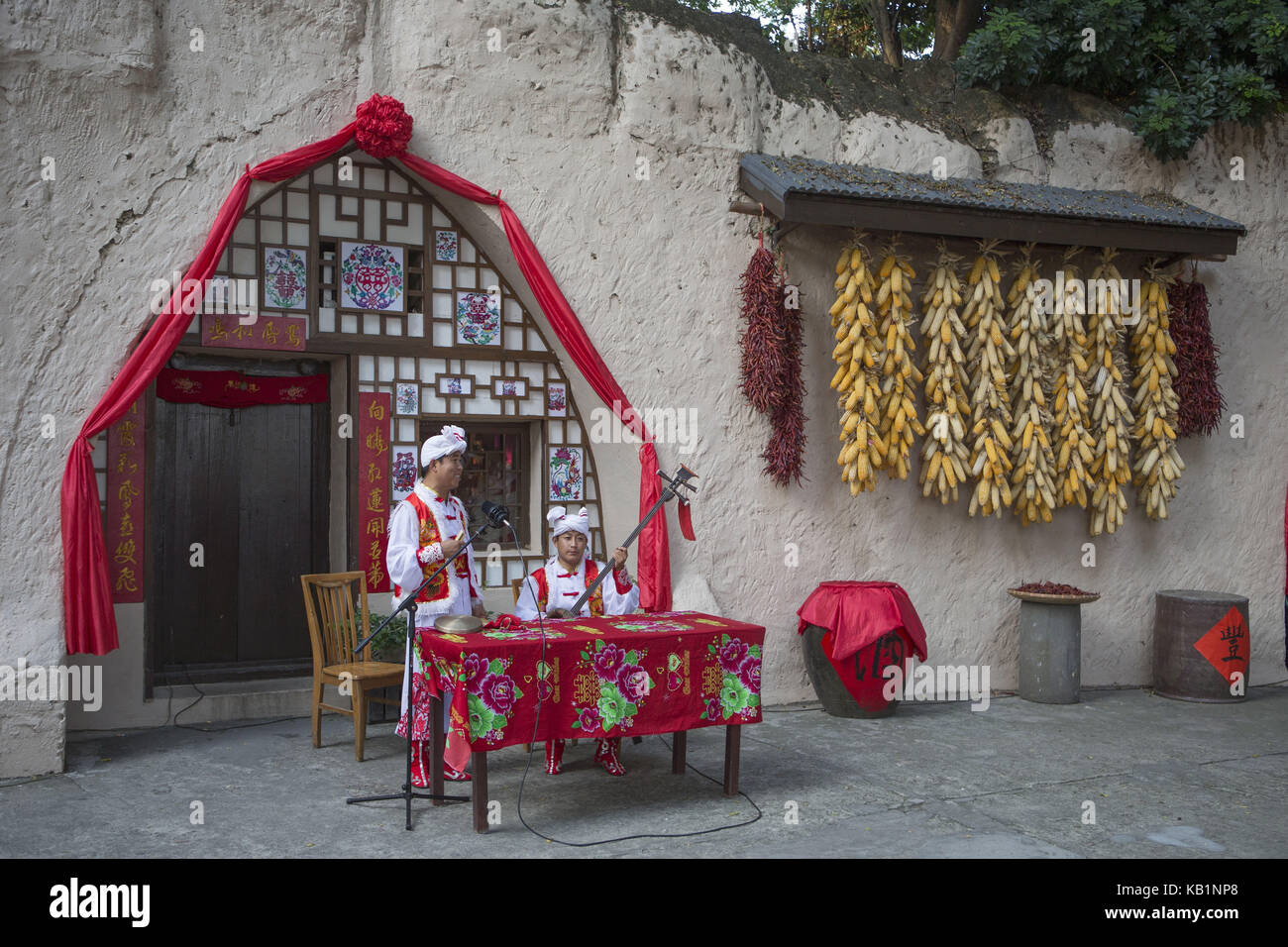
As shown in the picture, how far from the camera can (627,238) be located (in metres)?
7.32

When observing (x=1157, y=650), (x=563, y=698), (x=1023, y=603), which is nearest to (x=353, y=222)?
(x=563, y=698)

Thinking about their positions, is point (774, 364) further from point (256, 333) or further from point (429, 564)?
point (256, 333)

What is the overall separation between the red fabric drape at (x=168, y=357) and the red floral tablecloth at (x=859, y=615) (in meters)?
1.06

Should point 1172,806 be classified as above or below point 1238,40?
below

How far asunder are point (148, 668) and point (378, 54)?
406 centimetres

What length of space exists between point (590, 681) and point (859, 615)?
2.81m

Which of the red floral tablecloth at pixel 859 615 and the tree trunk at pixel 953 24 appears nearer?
the red floral tablecloth at pixel 859 615

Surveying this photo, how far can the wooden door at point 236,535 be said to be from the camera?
23.8ft

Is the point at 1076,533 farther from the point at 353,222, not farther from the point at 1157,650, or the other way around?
the point at 353,222

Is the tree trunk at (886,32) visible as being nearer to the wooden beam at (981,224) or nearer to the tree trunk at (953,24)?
the tree trunk at (953,24)

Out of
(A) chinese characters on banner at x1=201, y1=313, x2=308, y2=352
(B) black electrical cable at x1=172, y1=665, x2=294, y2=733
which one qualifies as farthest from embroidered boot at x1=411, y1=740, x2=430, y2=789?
(A) chinese characters on banner at x1=201, y1=313, x2=308, y2=352

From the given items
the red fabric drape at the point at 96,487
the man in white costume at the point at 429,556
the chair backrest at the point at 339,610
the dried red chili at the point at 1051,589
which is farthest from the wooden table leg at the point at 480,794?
the dried red chili at the point at 1051,589

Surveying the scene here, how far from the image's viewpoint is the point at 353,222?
6.86 metres

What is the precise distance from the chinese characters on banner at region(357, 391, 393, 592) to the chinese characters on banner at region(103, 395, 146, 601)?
1283 millimetres
